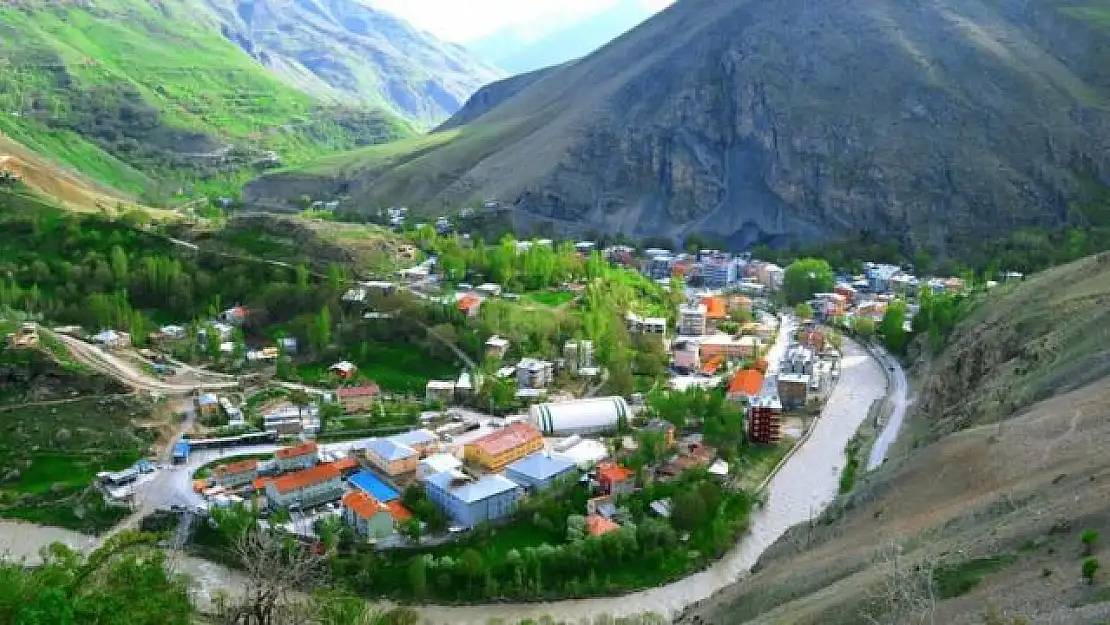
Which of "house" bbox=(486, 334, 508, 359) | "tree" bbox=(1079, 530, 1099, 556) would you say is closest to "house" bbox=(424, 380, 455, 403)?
"house" bbox=(486, 334, 508, 359)

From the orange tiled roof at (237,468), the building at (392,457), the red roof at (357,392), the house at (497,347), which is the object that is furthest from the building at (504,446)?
the house at (497,347)

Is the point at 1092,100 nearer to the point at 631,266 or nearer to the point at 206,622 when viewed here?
the point at 631,266

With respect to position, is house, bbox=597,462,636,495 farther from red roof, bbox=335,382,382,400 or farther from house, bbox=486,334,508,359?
house, bbox=486,334,508,359

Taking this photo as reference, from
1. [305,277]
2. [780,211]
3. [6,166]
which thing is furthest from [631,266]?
[6,166]

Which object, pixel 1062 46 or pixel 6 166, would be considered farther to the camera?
pixel 1062 46

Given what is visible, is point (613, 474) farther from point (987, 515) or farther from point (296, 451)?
point (987, 515)

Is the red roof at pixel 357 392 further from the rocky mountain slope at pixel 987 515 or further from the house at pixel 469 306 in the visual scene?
the rocky mountain slope at pixel 987 515
